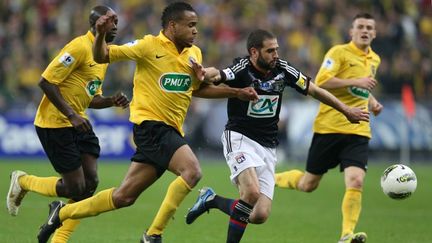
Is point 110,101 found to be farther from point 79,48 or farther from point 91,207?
point 91,207

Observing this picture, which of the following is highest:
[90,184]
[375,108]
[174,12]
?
[375,108]

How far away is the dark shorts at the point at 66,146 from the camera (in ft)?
33.8

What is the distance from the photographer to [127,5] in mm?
27031

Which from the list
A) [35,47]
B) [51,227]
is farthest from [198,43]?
[51,227]

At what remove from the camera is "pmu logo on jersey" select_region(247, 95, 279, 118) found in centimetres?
986

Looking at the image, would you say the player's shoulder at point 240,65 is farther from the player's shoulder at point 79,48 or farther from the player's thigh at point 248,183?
the player's shoulder at point 79,48

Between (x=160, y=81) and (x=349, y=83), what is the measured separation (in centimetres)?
290

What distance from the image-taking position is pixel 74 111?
32.5 feet

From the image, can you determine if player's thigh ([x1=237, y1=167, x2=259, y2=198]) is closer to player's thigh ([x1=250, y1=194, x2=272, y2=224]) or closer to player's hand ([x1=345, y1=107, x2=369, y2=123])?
player's thigh ([x1=250, y1=194, x2=272, y2=224])

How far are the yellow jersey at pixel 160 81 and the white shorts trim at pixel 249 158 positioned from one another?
676 mm

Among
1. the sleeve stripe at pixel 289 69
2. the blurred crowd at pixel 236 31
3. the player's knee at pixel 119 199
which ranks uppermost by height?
the blurred crowd at pixel 236 31

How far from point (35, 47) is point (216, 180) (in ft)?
28.5

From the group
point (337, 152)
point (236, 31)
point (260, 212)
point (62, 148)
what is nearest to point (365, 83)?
point (337, 152)

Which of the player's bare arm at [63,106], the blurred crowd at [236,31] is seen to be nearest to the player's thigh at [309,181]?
the player's bare arm at [63,106]
